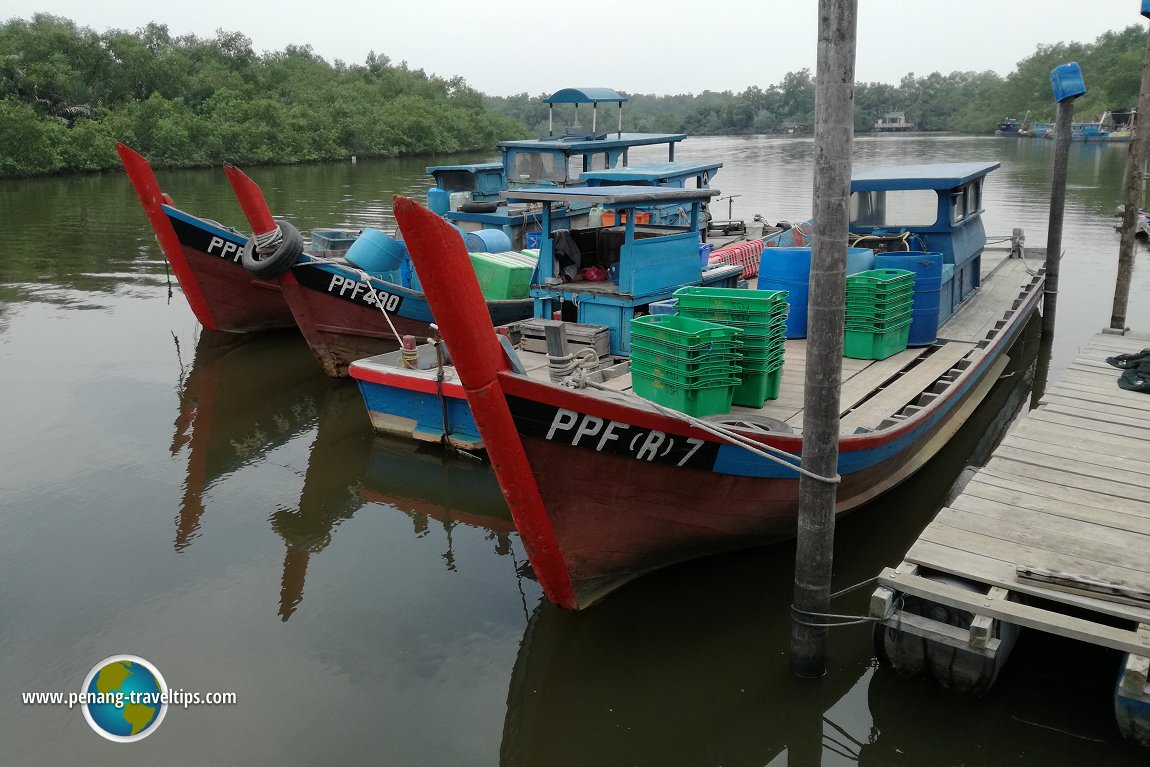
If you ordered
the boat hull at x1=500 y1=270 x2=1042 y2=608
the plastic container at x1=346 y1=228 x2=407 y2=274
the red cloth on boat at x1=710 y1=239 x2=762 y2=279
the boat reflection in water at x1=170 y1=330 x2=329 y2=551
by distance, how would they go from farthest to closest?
the red cloth on boat at x1=710 y1=239 x2=762 y2=279 < the plastic container at x1=346 y1=228 x2=407 y2=274 < the boat reflection in water at x1=170 y1=330 x2=329 y2=551 < the boat hull at x1=500 y1=270 x2=1042 y2=608

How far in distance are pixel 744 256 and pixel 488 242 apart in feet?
12.3

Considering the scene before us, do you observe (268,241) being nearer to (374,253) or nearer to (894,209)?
(374,253)

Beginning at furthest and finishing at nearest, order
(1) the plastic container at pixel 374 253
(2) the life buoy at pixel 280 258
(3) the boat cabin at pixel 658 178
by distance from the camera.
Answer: (3) the boat cabin at pixel 658 178 → (1) the plastic container at pixel 374 253 → (2) the life buoy at pixel 280 258

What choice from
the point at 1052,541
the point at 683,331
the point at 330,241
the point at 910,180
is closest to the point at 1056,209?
the point at 910,180

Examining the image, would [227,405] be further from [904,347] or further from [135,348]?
[904,347]

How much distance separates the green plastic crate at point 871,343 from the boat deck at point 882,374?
73 mm

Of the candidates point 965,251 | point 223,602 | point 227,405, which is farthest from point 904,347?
point 227,405

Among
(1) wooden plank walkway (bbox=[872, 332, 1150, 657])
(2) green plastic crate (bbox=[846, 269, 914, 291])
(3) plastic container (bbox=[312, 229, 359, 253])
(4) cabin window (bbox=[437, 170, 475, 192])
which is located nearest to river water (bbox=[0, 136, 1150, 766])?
(1) wooden plank walkway (bbox=[872, 332, 1150, 657])

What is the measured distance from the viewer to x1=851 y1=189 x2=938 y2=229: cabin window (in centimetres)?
1004

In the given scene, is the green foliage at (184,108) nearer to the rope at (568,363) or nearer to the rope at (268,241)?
the rope at (268,241)

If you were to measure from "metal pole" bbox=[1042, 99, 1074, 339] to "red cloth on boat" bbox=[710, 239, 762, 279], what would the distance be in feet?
13.3

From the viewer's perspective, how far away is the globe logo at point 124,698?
5254 millimetres

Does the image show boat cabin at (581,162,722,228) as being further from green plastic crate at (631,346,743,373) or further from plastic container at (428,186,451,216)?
green plastic crate at (631,346,743,373)

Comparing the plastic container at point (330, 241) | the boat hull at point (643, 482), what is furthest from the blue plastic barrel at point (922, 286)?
the plastic container at point (330, 241)
